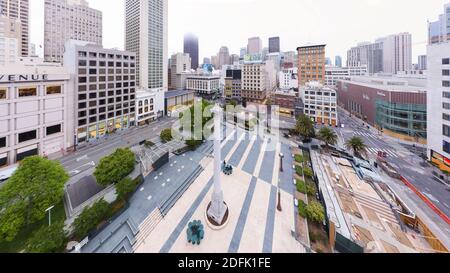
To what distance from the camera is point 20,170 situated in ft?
71.0

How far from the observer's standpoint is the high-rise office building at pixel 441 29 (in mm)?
86375

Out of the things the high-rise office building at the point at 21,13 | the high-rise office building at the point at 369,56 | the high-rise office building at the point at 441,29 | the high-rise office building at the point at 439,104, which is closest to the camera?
the high-rise office building at the point at 439,104

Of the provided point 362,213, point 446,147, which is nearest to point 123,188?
point 362,213

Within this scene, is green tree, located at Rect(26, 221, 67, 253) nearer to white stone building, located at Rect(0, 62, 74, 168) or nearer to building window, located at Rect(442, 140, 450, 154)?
white stone building, located at Rect(0, 62, 74, 168)

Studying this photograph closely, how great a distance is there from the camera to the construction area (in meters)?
24.4

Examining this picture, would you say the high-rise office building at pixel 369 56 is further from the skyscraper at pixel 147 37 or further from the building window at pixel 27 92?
the building window at pixel 27 92

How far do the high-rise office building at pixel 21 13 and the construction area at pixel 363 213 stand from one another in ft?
524

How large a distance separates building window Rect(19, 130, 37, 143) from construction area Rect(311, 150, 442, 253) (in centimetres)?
5550

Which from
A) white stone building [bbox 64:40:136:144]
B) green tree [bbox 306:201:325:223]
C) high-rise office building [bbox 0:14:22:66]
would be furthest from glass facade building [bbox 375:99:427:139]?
high-rise office building [bbox 0:14:22:66]

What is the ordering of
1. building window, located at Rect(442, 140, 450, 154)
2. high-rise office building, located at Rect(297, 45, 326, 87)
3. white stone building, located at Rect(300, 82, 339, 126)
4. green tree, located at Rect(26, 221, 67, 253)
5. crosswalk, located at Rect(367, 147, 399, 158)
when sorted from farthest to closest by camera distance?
high-rise office building, located at Rect(297, 45, 326, 87)
white stone building, located at Rect(300, 82, 339, 126)
crosswalk, located at Rect(367, 147, 399, 158)
building window, located at Rect(442, 140, 450, 154)
green tree, located at Rect(26, 221, 67, 253)

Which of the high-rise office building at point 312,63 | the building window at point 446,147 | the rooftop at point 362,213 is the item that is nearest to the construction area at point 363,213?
the rooftop at point 362,213

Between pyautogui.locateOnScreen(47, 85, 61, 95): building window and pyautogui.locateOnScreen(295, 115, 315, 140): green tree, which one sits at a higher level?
pyautogui.locateOnScreen(47, 85, 61, 95): building window
